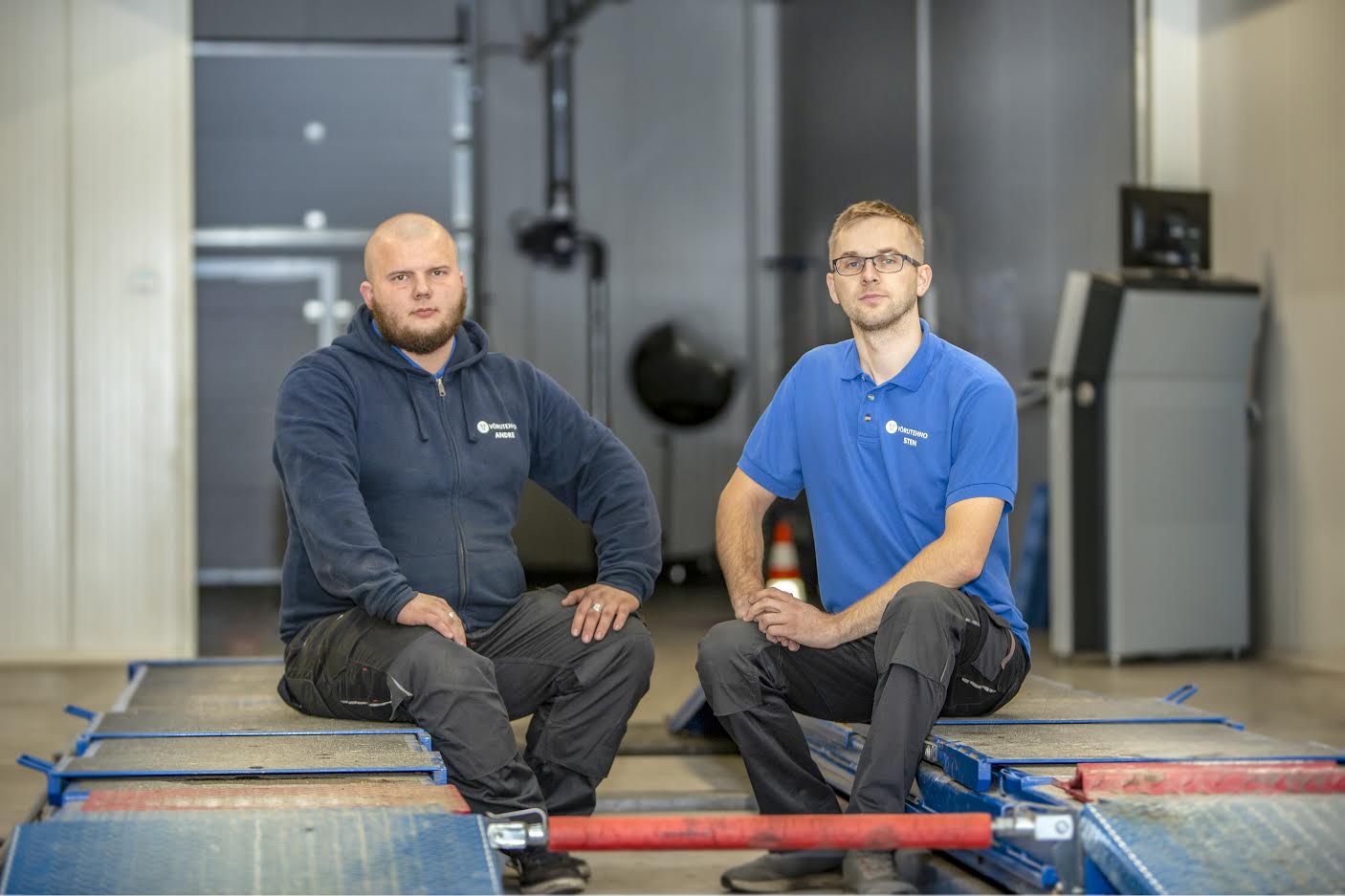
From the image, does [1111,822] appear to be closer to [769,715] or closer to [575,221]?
[769,715]

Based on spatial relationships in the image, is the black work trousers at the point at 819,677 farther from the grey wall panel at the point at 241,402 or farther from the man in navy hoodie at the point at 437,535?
the grey wall panel at the point at 241,402

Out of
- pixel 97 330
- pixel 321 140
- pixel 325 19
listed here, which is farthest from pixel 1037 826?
pixel 325 19

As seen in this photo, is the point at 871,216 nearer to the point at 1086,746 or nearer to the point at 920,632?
the point at 920,632

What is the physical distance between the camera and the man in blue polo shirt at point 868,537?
2.69m

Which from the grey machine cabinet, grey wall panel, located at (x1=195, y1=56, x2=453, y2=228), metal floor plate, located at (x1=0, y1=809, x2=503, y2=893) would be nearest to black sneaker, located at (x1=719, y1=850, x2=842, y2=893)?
metal floor plate, located at (x1=0, y1=809, x2=503, y2=893)

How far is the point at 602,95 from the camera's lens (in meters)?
10.1

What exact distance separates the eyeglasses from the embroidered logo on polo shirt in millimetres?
754

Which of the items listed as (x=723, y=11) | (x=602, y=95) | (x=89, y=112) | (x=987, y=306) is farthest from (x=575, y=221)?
(x=89, y=112)

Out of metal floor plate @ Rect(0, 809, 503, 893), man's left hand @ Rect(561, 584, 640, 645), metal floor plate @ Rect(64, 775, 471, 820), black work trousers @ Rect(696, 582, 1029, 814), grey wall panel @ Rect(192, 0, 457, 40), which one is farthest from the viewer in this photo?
grey wall panel @ Rect(192, 0, 457, 40)

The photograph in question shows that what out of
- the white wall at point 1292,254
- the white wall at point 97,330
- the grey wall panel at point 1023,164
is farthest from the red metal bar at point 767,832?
the grey wall panel at point 1023,164

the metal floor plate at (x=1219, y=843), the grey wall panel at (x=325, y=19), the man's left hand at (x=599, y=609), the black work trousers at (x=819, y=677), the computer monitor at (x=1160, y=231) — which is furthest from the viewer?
the grey wall panel at (x=325, y=19)

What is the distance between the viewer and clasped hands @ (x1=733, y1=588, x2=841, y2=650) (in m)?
2.72

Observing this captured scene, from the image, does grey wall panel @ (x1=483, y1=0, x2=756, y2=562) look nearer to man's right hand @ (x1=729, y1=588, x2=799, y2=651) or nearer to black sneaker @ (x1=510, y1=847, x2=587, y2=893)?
man's right hand @ (x1=729, y1=588, x2=799, y2=651)

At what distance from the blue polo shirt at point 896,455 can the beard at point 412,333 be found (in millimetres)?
679
